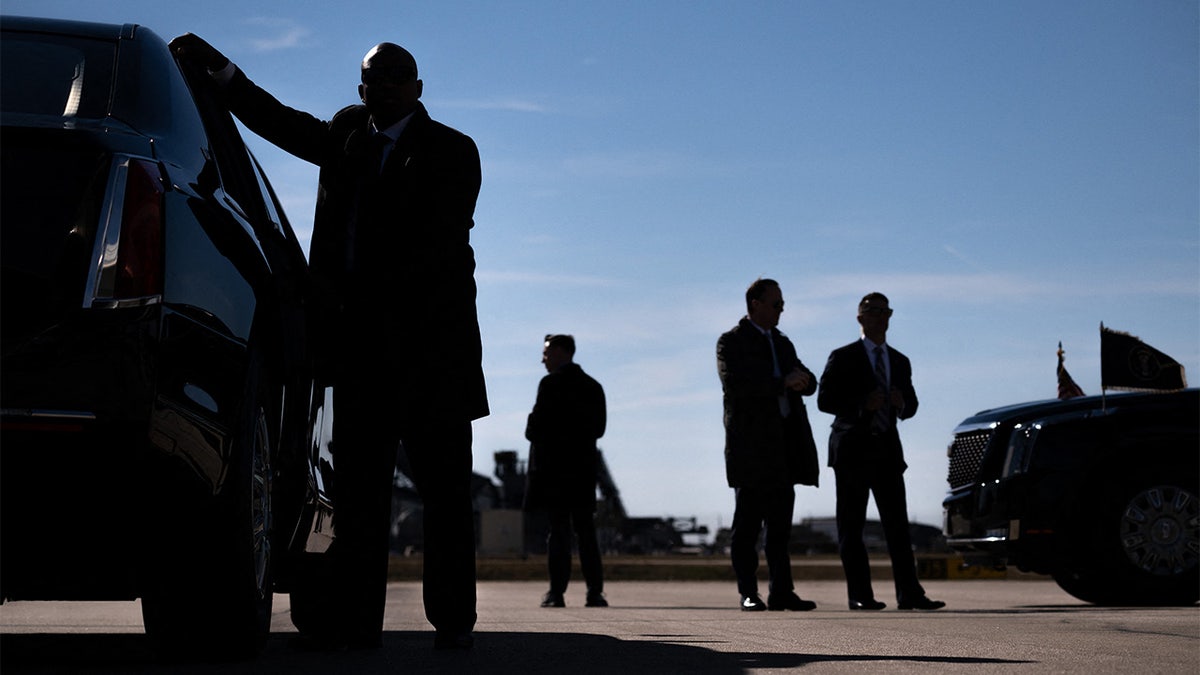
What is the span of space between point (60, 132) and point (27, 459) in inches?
29.9

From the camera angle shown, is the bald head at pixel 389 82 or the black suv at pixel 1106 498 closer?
the bald head at pixel 389 82

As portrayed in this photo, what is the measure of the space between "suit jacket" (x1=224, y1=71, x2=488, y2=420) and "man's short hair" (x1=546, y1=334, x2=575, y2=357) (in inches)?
258

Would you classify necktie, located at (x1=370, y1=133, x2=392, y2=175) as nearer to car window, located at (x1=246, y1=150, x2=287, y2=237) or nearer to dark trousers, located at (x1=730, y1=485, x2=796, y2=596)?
car window, located at (x1=246, y1=150, x2=287, y2=237)

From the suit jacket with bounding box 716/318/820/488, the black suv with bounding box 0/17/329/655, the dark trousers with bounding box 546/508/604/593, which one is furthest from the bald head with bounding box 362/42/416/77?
the dark trousers with bounding box 546/508/604/593

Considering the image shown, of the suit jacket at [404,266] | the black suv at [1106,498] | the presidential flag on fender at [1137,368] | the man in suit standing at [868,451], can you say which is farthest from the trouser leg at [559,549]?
the suit jacket at [404,266]

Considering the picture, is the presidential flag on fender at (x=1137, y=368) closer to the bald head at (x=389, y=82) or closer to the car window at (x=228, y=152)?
the bald head at (x=389, y=82)

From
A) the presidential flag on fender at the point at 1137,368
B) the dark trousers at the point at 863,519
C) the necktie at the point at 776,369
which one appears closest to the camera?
the dark trousers at the point at 863,519

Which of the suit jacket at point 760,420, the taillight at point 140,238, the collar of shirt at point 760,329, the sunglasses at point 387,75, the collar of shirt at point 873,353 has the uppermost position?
the collar of shirt at point 760,329

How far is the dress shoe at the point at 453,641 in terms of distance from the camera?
5.46 metres

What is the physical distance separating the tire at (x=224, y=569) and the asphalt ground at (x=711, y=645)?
77 mm

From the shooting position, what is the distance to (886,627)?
700 centimetres

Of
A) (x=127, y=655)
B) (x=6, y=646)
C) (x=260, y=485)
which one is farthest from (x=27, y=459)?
(x=6, y=646)

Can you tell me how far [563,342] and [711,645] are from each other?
6361 millimetres

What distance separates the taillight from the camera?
12.2 feet
